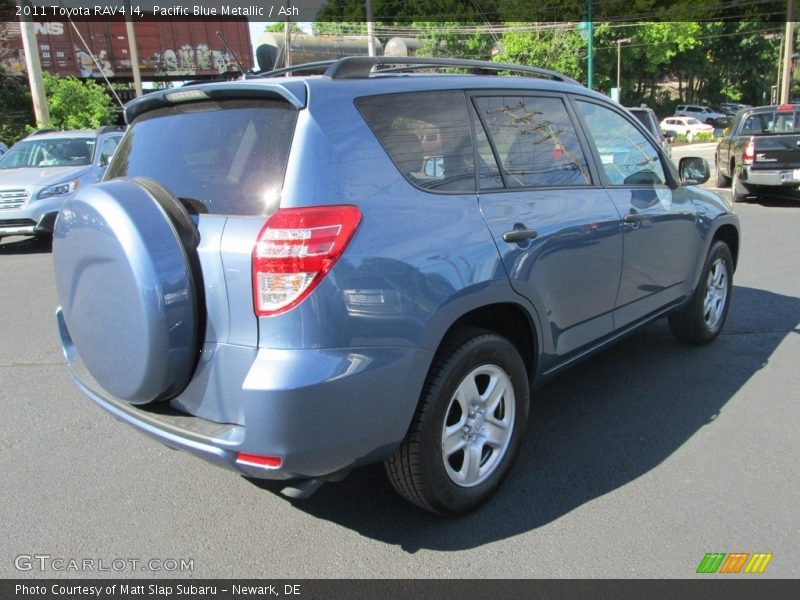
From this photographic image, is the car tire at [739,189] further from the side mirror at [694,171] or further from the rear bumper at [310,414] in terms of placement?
the rear bumper at [310,414]

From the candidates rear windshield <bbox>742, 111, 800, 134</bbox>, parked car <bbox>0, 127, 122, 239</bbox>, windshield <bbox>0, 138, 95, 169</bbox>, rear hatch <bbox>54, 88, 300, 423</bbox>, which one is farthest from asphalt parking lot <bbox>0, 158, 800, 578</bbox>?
rear windshield <bbox>742, 111, 800, 134</bbox>

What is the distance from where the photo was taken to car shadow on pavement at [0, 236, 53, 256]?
32.4 feet

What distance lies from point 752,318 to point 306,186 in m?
4.69

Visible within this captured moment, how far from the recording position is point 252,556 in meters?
2.61

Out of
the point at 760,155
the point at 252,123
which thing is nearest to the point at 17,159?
the point at 252,123

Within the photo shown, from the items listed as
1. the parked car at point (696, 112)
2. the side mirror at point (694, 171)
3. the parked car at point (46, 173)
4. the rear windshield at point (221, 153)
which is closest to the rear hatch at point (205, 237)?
the rear windshield at point (221, 153)

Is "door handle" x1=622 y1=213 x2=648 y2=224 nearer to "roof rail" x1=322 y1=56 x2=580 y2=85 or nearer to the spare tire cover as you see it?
"roof rail" x1=322 y1=56 x2=580 y2=85

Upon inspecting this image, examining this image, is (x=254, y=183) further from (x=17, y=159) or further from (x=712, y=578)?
(x=17, y=159)

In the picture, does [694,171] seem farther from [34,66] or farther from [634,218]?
[34,66]

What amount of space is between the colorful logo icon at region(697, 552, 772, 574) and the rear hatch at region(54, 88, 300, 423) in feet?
6.15

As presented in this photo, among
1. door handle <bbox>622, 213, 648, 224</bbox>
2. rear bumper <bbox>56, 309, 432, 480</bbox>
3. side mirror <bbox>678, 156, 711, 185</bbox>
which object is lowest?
rear bumper <bbox>56, 309, 432, 480</bbox>

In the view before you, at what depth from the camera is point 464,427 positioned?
9.00ft

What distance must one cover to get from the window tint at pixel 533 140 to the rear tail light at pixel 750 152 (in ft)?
33.6

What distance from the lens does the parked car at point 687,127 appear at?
131ft
